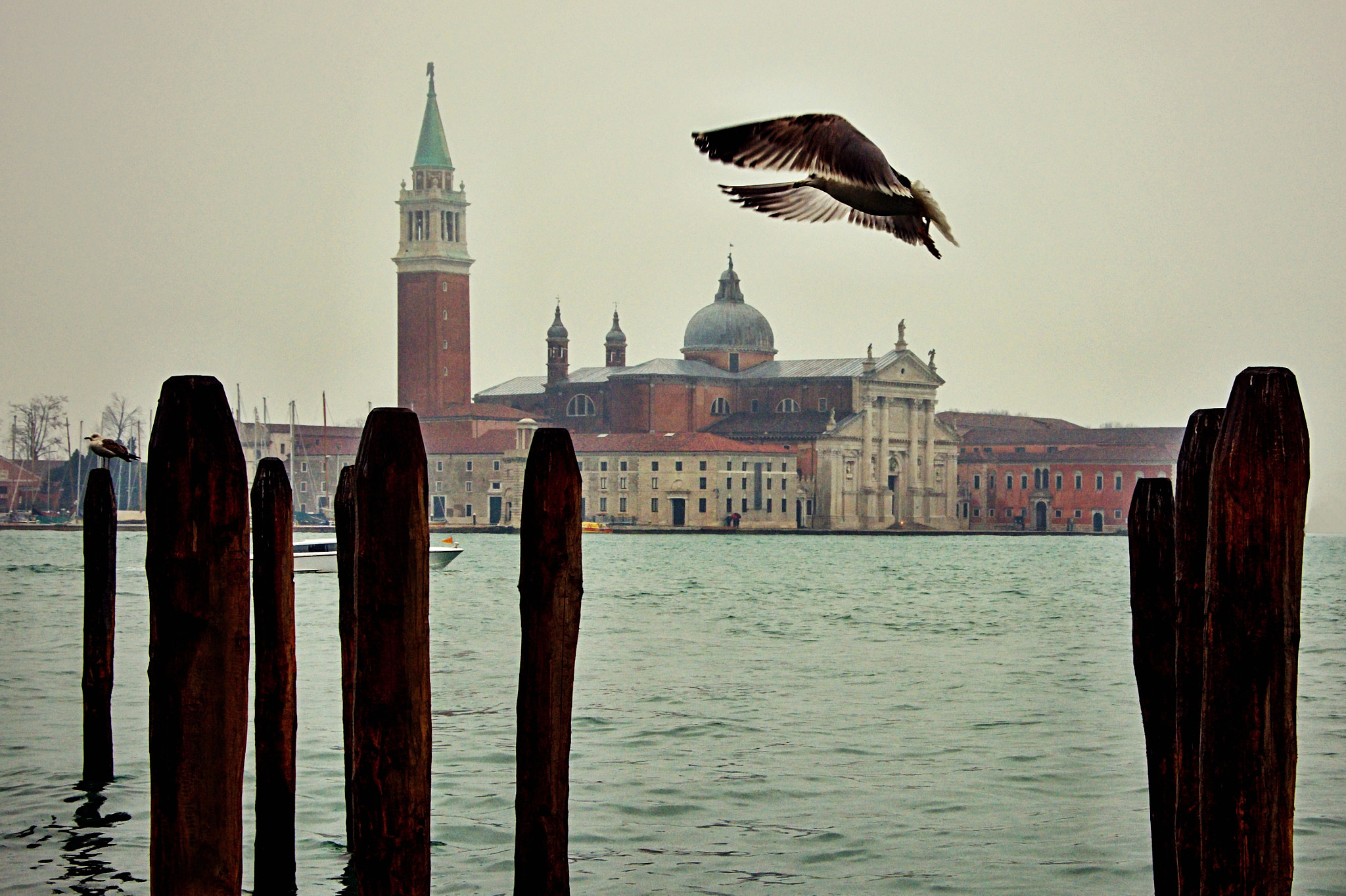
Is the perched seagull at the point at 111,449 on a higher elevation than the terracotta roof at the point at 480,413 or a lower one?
lower

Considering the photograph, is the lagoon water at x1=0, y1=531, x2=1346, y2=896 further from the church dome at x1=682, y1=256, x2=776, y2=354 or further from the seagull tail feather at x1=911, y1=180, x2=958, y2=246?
the church dome at x1=682, y1=256, x2=776, y2=354

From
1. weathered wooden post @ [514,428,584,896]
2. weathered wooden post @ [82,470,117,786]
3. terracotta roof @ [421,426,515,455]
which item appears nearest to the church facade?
terracotta roof @ [421,426,515,455]

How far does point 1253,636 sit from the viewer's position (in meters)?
3.14

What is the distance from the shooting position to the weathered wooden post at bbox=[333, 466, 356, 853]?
200 inches

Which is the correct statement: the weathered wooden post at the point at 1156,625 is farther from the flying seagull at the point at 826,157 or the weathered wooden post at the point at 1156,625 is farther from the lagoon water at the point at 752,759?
the lagoon water at the point at 752,759

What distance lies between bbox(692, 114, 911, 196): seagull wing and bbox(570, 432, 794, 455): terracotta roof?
55429 mm

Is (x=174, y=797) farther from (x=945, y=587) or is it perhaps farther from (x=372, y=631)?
(x=945, y=587)

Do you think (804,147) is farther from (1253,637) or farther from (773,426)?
(773,426)

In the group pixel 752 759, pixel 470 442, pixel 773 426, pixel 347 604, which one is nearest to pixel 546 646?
pixel 347 604

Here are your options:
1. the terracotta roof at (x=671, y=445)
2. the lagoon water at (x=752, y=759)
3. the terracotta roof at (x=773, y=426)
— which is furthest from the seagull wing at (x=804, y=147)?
the terracotta roof at (x=773, y=426)

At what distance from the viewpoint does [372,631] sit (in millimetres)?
3557

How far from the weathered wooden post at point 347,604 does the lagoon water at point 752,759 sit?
379mm

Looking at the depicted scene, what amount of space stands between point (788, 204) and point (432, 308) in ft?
190

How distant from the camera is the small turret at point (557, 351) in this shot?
66750 millimetres
